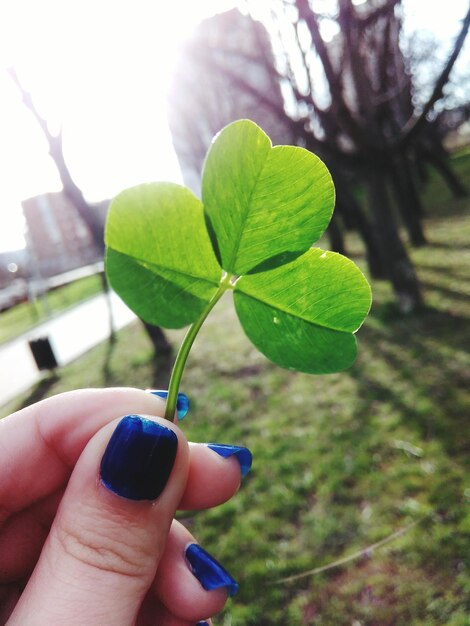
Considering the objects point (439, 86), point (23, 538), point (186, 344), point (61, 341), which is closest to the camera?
point (186, 344)

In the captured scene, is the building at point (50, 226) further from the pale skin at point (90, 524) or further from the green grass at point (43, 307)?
the pale skin at point (90, 524)

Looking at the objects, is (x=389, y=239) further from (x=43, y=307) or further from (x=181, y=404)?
(x=43, y=307)

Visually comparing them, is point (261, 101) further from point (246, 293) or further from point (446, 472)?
point (246, 293)

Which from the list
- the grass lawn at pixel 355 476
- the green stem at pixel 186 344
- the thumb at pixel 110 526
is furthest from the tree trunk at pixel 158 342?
the green stem at pixel 186 344

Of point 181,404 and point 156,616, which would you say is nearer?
point 181,404

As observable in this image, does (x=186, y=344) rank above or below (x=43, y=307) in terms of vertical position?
above

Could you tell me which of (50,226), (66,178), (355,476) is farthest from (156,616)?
(50,226)

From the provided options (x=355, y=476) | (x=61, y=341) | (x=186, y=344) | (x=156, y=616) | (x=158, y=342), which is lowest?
(x=61, y=341)

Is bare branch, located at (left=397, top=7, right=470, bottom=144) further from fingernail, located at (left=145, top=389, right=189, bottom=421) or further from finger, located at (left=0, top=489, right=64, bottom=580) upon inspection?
finger, located at (left=0, top=489, right=64, bottom=580)

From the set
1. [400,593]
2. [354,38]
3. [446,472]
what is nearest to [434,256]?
[354,38]
